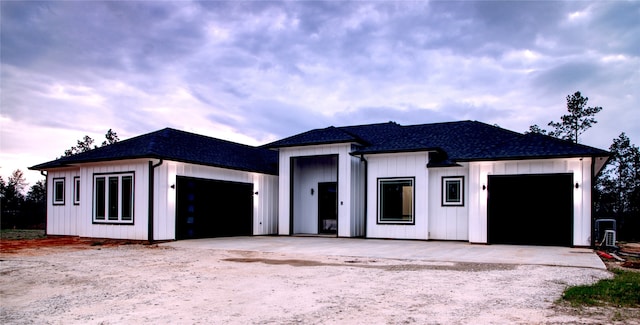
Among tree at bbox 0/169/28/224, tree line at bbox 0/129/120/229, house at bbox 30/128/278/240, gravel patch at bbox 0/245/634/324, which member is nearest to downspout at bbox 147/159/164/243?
house at bbox 30/128/278/240

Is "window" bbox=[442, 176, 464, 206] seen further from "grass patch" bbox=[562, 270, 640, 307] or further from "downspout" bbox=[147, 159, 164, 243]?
"downspout" bbox=[147, 159, 164, 243]

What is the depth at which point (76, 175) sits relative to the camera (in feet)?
57.0

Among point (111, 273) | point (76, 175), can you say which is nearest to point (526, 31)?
point (111, 273)

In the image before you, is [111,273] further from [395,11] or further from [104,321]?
[395,11]

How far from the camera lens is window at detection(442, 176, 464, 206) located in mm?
15086

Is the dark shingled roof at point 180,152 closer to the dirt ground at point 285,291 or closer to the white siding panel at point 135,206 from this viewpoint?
the white siding panel at point 135,206

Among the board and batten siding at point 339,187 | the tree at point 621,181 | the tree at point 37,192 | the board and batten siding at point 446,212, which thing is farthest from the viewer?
the tree at point 37,192

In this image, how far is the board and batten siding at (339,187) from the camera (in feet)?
54.0

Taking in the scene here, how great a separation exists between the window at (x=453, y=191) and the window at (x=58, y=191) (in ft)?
44.6

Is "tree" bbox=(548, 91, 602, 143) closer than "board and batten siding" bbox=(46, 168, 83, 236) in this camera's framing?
No

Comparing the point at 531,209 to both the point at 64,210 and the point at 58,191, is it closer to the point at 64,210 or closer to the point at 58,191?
the point at 64,210

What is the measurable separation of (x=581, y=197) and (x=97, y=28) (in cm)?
1385

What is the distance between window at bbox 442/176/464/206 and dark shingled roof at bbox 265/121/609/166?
61 centimetres

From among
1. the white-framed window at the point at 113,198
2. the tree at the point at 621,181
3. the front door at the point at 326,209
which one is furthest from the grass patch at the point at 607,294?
the tree at the point at 621,181
